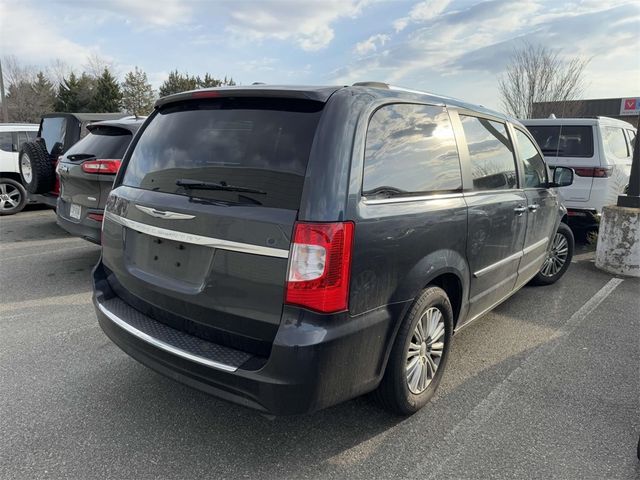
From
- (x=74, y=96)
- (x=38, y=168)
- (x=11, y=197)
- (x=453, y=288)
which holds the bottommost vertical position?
(x=11, y=197)

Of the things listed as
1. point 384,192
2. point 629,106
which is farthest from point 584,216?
point 629,106

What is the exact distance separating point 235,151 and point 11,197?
28.7 ft

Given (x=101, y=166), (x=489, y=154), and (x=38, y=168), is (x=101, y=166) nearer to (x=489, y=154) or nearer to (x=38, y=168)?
(x=38, y=168)

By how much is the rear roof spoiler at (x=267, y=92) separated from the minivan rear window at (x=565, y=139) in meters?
6.27

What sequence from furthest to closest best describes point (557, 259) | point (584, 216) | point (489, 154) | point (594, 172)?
point (584, 216), point (594, 172), point (557, 259), point (489, 154)

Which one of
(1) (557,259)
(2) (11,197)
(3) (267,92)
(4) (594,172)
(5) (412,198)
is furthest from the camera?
(2) (11,197)

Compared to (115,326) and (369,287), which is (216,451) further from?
(369,287)

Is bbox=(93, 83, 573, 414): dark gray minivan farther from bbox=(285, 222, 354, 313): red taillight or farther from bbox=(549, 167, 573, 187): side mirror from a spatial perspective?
bbox=(549, 167, 573, 187): side mirror

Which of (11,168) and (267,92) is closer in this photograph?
(267,92)

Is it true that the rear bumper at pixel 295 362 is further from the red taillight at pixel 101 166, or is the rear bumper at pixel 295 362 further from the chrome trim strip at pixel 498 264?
the red taillight at pixel 101 166

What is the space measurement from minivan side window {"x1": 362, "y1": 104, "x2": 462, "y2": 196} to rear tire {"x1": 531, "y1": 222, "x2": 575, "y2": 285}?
3028 millimetres

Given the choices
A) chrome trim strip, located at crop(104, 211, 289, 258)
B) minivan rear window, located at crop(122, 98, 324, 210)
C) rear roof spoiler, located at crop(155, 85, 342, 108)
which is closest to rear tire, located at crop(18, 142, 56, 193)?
minivan rear window, located at crop(122, 98, 324, 210)

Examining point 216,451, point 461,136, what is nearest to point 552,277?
point 461,136

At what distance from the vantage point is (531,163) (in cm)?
427
